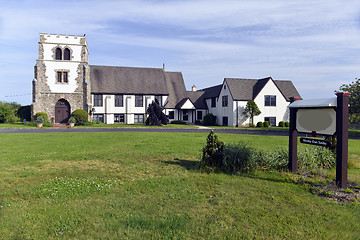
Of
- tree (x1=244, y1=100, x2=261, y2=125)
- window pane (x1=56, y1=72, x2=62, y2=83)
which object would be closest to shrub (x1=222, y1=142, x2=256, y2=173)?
tree (x1=244, y1=100, x2=261, y2=125)

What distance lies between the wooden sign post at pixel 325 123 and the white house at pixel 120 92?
1334 inches

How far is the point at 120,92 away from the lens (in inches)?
1800

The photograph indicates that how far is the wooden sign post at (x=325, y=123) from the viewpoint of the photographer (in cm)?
760

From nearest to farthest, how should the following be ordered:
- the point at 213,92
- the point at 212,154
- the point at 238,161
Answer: the point at 238,161
the point at 212,154
the point at 213,92

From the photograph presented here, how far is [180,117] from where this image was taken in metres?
48.6

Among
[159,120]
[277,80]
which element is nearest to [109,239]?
[159,120]

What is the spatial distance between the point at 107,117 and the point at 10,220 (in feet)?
134

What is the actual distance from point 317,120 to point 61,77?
42460mm

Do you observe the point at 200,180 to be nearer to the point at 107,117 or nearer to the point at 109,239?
the point at 109,239

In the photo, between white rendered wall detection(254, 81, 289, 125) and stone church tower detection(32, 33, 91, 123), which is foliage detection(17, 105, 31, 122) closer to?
stone church tower detection(32, 33, 91, 123)

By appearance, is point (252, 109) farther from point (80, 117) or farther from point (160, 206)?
point (160, 206)

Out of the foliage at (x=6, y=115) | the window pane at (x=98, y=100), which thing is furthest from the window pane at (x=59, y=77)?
the foliage at (x=6, y=115)

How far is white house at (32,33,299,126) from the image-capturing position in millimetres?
41562

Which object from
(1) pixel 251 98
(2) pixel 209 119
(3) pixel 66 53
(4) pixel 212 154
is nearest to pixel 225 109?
(2) pixel 209 119
